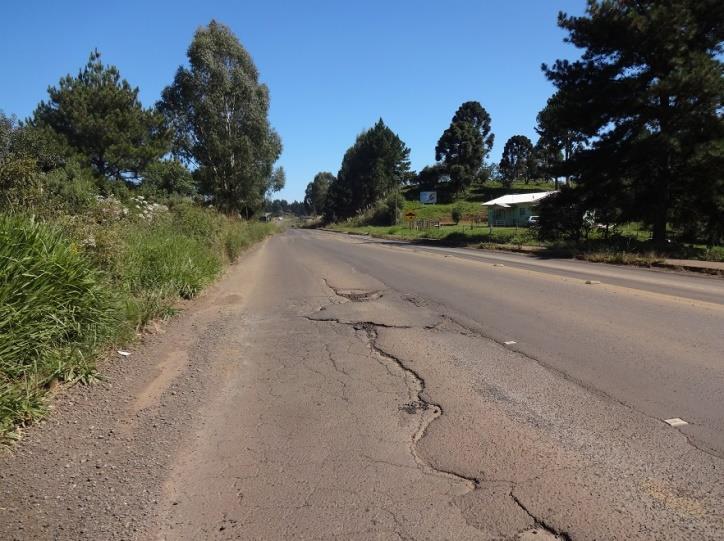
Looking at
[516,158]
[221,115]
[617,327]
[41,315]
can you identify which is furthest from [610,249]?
[516,158]

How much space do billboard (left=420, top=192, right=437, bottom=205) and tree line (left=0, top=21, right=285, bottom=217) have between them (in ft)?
170

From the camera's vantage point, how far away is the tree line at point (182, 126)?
35.0 m

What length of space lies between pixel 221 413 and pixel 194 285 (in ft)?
23.2

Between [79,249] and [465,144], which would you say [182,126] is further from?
[465,144]

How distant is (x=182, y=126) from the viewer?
134 feet

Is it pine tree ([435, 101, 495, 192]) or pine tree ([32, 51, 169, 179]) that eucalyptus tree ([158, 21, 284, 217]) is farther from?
pine tree ([435, 101, 495, 192])

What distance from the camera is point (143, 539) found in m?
2.84

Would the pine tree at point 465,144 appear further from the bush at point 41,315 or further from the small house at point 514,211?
the bush at point 41,315

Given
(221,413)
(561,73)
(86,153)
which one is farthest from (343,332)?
(86,153)

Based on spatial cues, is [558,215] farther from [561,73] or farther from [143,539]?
[143,539]

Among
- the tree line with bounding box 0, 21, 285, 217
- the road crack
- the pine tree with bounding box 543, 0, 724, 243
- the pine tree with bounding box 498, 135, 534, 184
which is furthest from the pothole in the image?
the pine tree with bounding box 498, 135, 534, 184

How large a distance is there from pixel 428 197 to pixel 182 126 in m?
57.0

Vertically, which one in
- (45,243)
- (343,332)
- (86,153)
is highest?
(86,153)

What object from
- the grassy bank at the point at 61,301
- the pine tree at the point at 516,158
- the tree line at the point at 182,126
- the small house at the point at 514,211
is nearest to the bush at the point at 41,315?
→ the grassy bank at the point at 61,301
